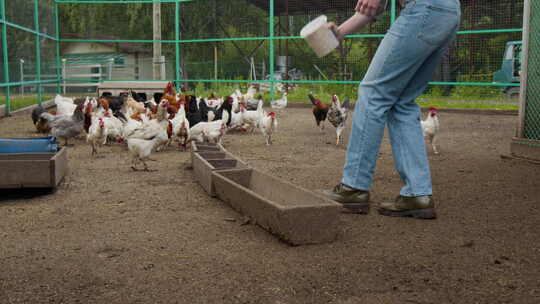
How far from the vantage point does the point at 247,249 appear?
10.3 ft

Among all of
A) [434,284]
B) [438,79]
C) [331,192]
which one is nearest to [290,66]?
[438,79]

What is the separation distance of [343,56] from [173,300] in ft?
45.4

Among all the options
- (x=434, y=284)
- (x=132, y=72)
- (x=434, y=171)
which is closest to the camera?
(x=434, y=284)

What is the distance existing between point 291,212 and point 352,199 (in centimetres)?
82

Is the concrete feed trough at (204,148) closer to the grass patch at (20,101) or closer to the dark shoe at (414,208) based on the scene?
the dark shoe at (414,208)

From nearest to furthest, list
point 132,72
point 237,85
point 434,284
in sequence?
point 434,284 → point 237,85 → point 132,72

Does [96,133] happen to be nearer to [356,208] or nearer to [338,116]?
[338,116]

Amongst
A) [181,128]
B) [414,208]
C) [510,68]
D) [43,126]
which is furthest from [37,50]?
[414,208]

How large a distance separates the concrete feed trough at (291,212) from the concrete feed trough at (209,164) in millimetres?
506

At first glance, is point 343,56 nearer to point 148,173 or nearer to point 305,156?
point 305,156

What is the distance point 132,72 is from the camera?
21.3m

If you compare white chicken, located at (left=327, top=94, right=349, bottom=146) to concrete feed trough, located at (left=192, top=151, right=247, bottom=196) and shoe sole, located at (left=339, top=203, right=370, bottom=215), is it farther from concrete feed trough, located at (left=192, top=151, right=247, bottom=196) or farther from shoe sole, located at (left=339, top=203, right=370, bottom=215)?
shoe sole, located at (left=339, top=203, right=370, bottom=215)

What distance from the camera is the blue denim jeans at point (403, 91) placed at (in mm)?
3525

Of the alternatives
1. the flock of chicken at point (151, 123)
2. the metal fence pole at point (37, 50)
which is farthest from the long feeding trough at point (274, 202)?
the metal fence pole at point (37, 50)
